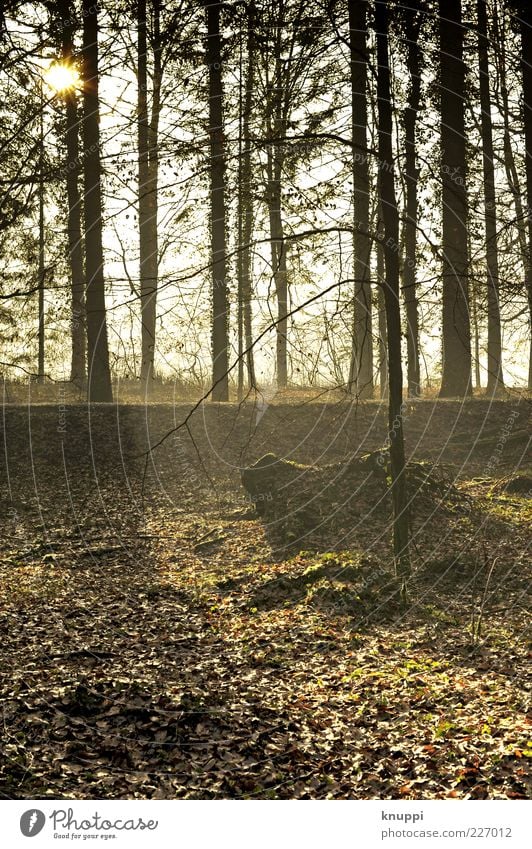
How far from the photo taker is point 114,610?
941 centimetres

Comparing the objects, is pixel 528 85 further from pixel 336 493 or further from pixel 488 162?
pixel 336 493

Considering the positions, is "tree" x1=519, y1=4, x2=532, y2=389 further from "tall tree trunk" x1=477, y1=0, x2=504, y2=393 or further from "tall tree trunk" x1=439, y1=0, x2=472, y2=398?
"tall tree trunk" x1=477, y1=0, x2=504, y2=393

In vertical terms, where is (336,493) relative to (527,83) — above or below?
below

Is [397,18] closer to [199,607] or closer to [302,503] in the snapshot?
[302,503]

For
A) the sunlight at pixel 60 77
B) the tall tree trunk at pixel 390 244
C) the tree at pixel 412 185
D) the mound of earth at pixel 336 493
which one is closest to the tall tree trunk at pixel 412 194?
the tree at pixel 412 185

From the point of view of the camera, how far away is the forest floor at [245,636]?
5871 millimetres

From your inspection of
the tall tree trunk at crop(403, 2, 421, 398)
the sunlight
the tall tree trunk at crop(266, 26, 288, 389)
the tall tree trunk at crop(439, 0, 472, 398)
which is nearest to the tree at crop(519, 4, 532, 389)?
the tall tree trunk at crop(439, 0, 472, 398)

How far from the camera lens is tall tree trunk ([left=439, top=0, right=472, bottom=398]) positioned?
17594mm

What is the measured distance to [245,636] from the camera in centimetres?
872

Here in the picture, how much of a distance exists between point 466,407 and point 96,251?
1016cm

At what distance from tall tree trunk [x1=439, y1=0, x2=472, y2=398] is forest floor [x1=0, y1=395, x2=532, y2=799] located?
255 cm

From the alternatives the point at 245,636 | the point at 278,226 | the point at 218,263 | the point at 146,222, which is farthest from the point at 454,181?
the point at 245,636

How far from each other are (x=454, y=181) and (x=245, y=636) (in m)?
13.1

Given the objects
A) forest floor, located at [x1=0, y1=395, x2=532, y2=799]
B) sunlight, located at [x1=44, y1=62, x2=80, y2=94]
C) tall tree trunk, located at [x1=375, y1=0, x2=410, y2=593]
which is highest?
sunlight, located at [x1=44, y1=62, x2=80, y2=94]
